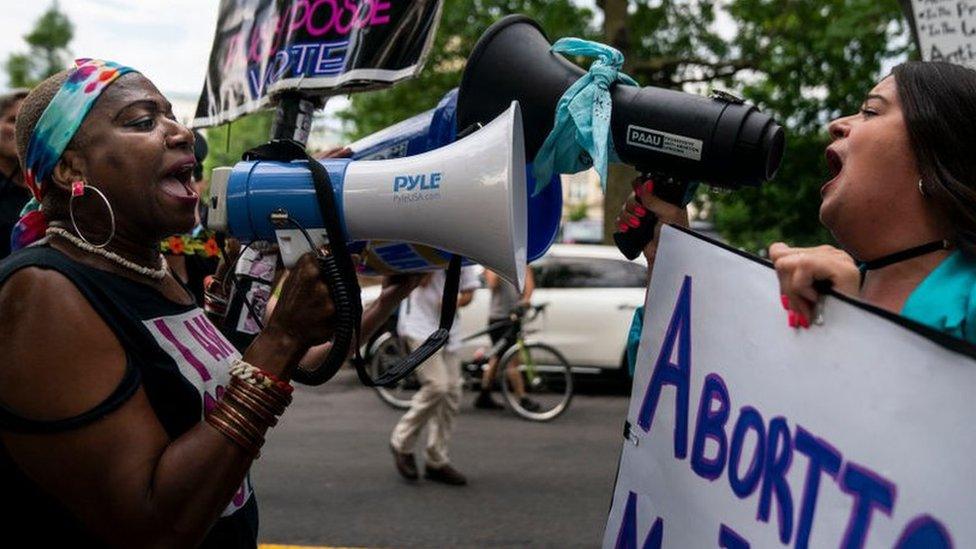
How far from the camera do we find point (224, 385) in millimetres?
1553

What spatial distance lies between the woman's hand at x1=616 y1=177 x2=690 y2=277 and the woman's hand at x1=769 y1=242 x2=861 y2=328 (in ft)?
1.34

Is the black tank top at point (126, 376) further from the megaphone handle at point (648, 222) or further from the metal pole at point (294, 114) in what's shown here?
the megaphone handle at point (648, 222)

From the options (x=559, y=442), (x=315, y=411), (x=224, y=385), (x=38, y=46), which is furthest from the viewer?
(x=38, y=46)

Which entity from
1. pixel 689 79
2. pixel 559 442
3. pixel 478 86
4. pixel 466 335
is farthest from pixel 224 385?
pixel 689 79

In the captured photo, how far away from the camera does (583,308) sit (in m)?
9.38

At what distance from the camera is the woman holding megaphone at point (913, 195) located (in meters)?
1.31

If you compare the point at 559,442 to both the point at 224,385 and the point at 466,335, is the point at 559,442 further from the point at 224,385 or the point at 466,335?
the point at 224,385

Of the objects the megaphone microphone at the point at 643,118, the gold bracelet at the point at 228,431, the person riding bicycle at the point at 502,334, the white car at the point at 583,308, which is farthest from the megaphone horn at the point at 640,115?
the white car at the point at 583,308

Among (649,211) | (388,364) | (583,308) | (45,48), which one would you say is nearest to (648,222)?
(649,211)

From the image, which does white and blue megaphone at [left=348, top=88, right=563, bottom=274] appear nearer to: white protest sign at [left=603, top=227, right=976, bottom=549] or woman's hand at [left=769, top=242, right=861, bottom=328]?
white protest sign at [left=603, top=227, right=976, bottom=549]

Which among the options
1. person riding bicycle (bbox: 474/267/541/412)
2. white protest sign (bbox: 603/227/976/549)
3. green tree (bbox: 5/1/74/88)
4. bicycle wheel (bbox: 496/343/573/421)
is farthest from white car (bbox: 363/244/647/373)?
green tree (bbox: 5/1/74/88)

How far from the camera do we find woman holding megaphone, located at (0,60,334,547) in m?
1.31

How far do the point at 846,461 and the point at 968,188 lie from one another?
45 cm

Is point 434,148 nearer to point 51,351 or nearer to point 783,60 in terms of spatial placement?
point 51,351
